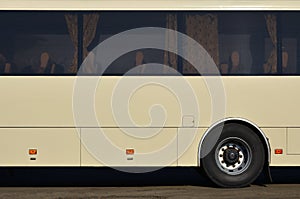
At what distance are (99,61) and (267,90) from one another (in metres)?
2.84

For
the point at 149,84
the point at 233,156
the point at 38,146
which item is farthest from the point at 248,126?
the point at 38,146

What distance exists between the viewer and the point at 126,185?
42.4 feet

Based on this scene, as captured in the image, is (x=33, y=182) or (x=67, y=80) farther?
(x=33, y=182)

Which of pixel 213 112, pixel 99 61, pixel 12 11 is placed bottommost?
pixel 213 112

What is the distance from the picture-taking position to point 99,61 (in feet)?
39.8

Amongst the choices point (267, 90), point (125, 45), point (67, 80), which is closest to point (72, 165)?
point (67, 80)

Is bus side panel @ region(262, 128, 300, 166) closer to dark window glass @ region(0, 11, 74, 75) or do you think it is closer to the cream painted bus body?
the cream painted bus body

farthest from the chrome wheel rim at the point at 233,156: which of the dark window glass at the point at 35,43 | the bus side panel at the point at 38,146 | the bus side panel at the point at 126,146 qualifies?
the dark window glass at the point at 35,43

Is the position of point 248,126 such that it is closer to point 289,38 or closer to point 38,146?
point 289,38

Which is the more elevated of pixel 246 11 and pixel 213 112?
pixel 246 11

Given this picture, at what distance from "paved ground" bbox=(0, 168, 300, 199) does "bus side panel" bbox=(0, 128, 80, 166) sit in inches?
20.4

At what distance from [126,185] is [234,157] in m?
2.01

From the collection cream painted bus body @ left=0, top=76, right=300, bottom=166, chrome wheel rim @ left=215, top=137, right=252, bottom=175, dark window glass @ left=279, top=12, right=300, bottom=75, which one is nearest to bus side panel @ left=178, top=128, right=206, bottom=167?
cream painted bus body @ left=0, top=76, right=300, bottom=166

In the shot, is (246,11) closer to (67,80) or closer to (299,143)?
(299,143)
